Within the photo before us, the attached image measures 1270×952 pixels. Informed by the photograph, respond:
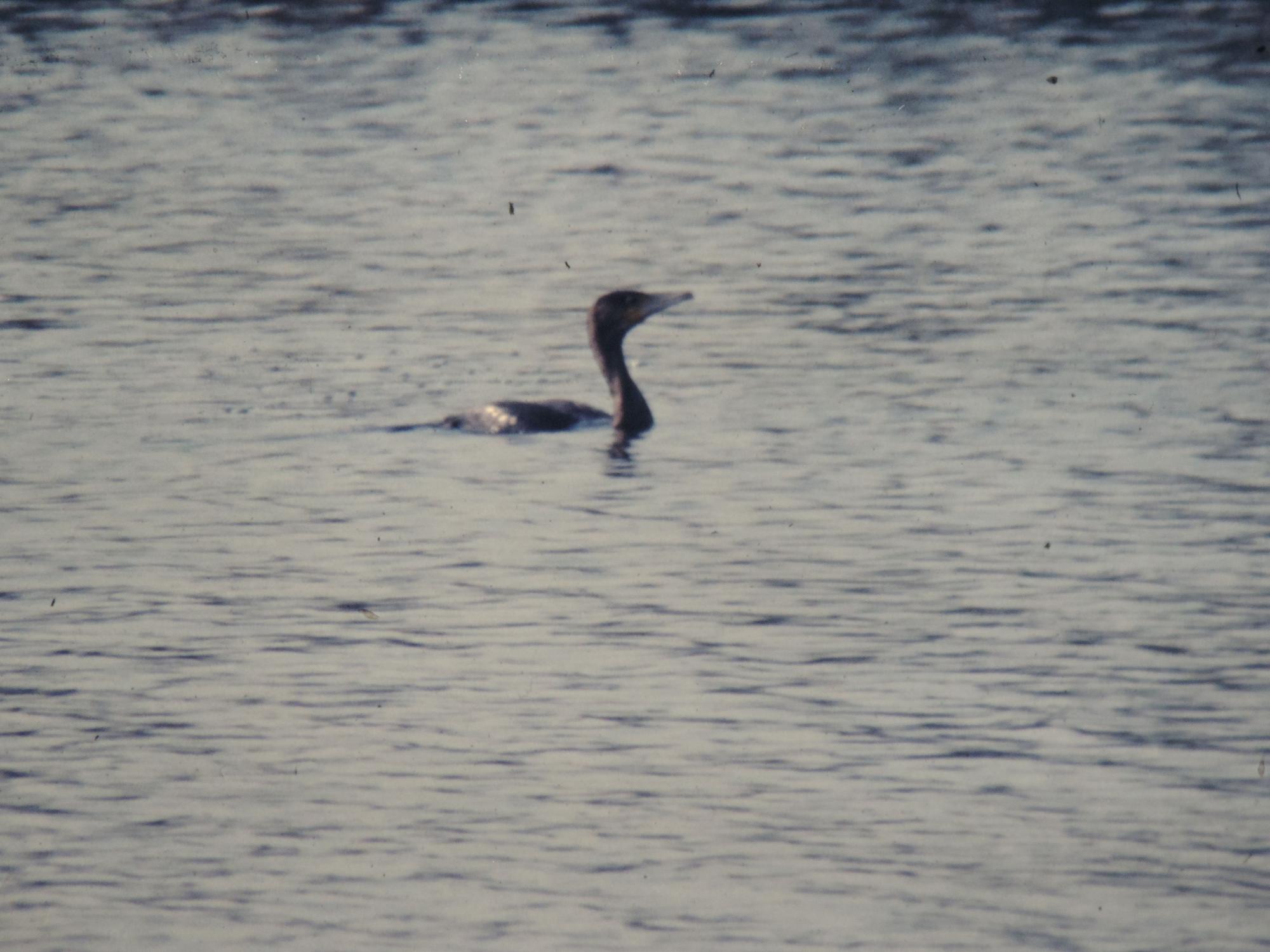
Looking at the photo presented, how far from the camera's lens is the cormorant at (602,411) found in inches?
637

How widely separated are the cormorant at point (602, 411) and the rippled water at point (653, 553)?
204mm

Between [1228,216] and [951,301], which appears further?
[1228,216]

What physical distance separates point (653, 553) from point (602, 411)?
13.8 feet

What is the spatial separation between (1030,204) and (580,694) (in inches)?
587

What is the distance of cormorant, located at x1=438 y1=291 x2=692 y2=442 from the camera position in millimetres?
16172

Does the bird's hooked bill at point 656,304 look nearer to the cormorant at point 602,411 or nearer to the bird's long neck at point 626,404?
the cormorant at point 602,411

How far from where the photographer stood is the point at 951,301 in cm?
1970

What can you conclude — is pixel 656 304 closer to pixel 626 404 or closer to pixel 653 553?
pixel 626 404

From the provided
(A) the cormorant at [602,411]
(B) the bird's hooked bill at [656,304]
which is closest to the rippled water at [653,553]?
(A) the cormorant at [602,411]

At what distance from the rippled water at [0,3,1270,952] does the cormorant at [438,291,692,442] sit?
0.20 m

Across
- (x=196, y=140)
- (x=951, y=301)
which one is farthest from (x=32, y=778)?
(x=196, y=140)

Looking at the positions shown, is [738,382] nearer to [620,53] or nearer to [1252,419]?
[1252,419]

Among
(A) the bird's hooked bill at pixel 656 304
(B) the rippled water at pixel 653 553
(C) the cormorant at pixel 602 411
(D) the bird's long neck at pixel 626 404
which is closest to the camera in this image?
(B) the rippled water at pixel 653 553

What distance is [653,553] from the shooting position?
13.0 metres
